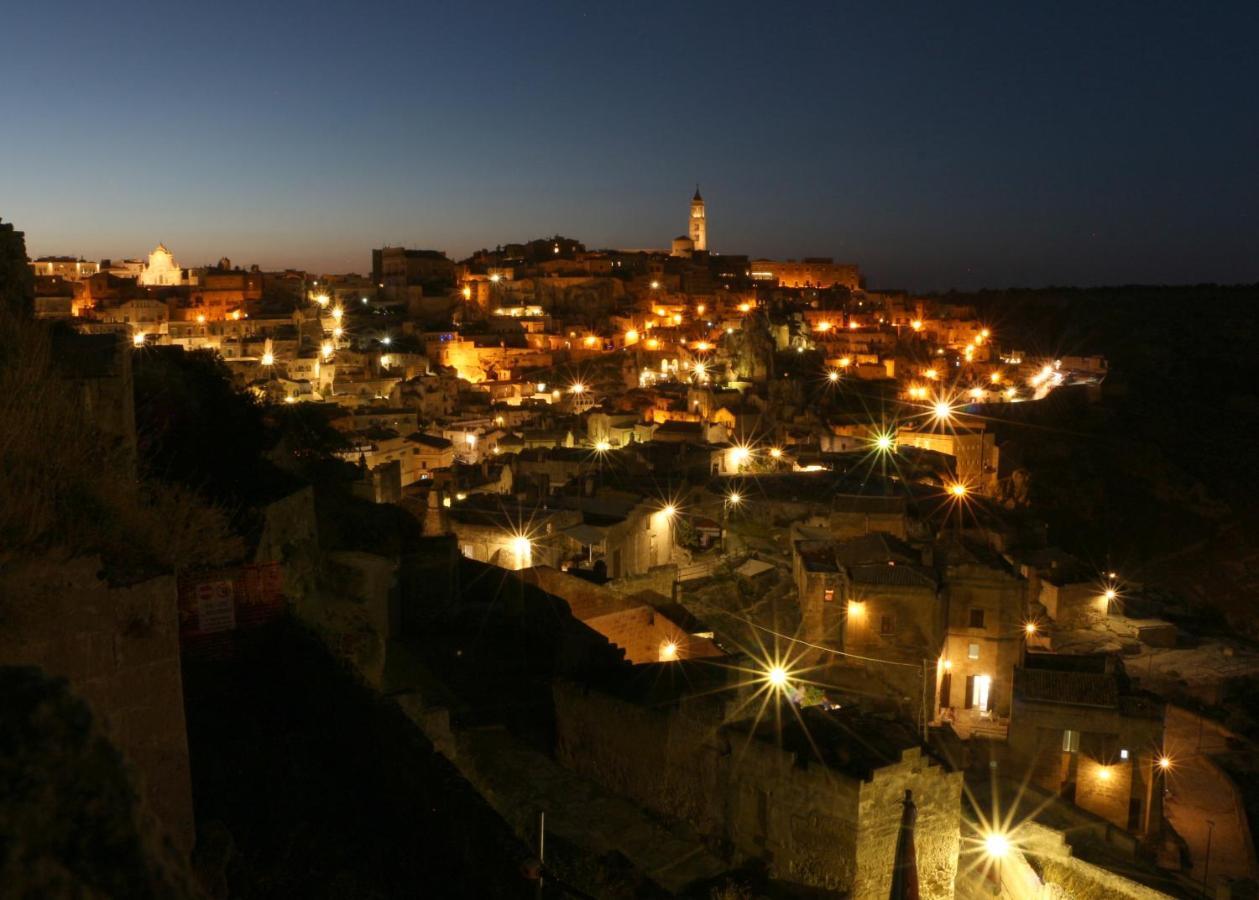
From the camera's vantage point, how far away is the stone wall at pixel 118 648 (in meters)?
4.15

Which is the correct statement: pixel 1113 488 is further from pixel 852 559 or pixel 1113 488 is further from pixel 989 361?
pixel 852 559

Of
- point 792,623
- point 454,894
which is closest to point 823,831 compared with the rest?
point 454,894

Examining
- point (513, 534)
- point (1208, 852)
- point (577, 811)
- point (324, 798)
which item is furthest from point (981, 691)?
point (324, 798)

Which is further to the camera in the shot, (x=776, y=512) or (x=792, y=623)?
(x=776, y=512)

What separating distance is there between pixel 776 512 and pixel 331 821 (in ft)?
63.5

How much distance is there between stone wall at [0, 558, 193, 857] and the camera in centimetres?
415

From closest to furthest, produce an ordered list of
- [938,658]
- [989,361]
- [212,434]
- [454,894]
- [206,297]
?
[454,894] < [212,434] < [938,658] < [206,297] < [989,361]

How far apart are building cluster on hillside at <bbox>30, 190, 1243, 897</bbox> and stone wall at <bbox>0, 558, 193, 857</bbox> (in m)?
6.76

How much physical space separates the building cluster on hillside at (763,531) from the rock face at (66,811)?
8.95 metres

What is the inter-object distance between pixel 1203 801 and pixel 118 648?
19.8 m

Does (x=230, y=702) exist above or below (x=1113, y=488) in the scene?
above

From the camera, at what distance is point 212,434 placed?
40.6 ft

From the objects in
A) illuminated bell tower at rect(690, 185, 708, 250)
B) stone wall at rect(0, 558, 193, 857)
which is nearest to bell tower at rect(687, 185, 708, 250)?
illuminated bell tower at rect(690, 185, 708, 250)

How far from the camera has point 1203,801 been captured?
17344 millimetres
